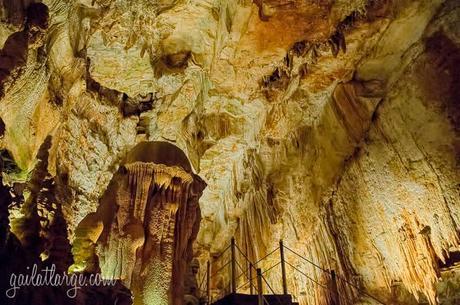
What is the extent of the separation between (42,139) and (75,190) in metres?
Answer: 1.61

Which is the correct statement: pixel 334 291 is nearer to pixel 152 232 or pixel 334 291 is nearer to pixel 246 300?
pixel 246 300

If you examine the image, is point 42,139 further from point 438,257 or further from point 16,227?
point 438,257

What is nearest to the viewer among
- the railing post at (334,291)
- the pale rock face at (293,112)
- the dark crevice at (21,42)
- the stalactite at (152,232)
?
the dark crevice at (21,42)

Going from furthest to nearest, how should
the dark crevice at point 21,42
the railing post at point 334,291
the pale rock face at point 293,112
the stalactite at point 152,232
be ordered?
the railing post at point 334,291, the pale rock face at point 293,112, the stalactite at point 152,232, the dark crevice at point 21,42

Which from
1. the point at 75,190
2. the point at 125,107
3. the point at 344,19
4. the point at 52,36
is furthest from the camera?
the point at 125,107

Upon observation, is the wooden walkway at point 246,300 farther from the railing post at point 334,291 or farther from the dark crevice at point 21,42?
the dark crevice at point 21,42

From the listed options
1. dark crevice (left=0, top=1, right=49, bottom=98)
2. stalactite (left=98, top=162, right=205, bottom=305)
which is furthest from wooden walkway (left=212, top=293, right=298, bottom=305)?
dark crevice (left=0, top=1, right=49, bottom=98)

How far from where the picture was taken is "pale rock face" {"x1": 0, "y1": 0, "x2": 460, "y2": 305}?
6574 millimetres

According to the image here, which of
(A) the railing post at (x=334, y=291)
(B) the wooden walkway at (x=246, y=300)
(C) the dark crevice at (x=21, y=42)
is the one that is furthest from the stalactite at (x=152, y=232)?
(A) the railing post at (x=334, y=291)

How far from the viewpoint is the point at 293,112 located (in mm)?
9125

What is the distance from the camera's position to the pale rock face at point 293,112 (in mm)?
6574

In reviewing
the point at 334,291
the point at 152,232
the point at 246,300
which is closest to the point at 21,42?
the point at 152,232

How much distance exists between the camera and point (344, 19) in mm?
7551

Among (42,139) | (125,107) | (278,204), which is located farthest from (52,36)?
(278,204)
